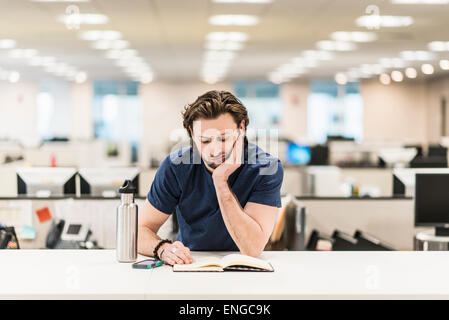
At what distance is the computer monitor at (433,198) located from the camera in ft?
10.6

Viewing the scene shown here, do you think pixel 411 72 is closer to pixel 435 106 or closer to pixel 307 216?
pixel 435 106

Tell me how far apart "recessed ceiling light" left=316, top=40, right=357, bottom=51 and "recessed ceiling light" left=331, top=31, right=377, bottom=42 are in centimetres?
32

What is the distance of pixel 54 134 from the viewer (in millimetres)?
19406

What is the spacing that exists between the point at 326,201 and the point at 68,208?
1.44 meters

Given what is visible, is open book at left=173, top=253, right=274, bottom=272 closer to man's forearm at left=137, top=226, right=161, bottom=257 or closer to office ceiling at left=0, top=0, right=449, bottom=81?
man's forearm at left=137, top=226, right=161, bottom=257

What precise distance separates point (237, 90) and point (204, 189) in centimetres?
1727

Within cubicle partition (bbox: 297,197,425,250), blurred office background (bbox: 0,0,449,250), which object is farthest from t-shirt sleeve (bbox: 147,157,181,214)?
cubicle partition (bbox: 297,197,425,250)

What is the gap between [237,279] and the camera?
162 cm

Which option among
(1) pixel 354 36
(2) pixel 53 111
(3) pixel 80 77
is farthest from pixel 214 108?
(2) pixel 53 111

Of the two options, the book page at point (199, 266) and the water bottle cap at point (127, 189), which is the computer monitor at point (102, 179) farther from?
the book page at point (199, 266)

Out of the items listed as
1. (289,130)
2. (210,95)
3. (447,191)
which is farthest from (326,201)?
(289,130)

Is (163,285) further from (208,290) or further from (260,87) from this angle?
(260,87)

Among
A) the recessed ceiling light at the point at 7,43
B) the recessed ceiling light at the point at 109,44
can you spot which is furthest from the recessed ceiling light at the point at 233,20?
the recessed ceiling light at the point at 7,43

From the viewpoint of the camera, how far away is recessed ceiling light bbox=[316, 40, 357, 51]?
9398 millimetres
